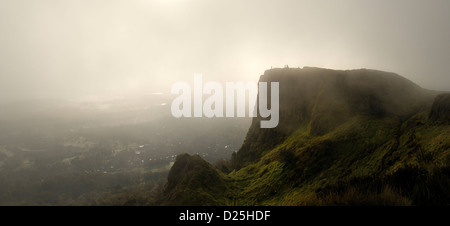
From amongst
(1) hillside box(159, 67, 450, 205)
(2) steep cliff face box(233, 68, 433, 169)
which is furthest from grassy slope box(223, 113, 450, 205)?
(2) steep cliff face box(233, 68, 433, 169)

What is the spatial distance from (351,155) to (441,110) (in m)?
9.13

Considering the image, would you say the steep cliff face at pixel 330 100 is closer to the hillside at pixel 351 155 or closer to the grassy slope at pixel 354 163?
the hillside at pixel 351 155

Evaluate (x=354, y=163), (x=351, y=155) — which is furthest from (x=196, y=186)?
(x=351, y=155)

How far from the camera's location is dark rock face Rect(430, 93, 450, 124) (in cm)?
2050

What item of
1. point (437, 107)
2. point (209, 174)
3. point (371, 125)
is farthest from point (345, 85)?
point (209, 174)

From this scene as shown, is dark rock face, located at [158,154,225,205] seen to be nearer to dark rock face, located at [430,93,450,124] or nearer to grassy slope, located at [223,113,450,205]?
grassy slope, located at [223,113,450,205]

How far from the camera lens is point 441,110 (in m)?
21.4

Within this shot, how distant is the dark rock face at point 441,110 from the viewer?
20500 millimetres

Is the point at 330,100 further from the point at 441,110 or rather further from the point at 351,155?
the point at 441,110

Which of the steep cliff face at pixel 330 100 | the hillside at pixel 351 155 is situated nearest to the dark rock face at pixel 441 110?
the hillside at pixel 351 155
